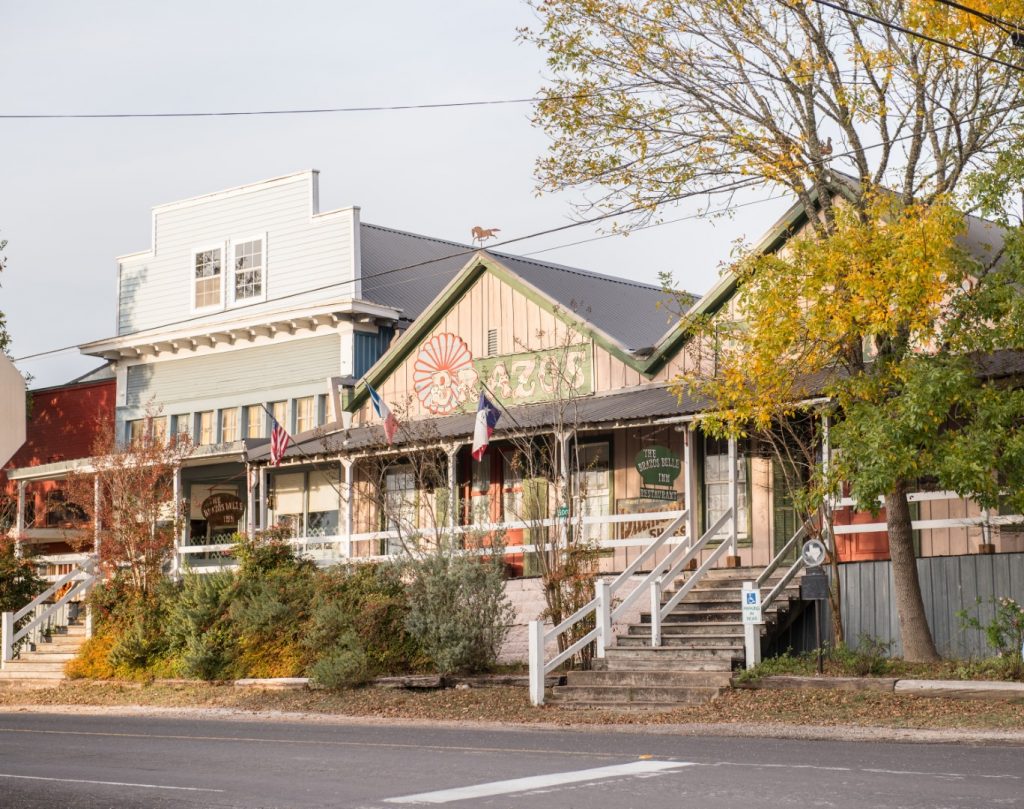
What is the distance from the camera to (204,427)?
33.4 meters

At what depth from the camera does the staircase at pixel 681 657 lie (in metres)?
18.2

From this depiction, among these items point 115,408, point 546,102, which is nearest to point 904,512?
point 546,102

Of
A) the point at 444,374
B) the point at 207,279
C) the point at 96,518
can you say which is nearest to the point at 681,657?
the point at 444,374

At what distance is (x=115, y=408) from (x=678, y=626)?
19313 mm

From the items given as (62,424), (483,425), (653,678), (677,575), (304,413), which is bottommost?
(653,678)

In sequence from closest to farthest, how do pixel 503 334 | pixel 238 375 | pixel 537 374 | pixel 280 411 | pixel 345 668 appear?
pixel 345 668, pixel 537 374, pixel 503 334, pixel 280 411, pixel 238 375

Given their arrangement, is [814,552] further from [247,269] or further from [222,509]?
[247,269]

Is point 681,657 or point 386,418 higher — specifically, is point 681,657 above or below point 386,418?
below

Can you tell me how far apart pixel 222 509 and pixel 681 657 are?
1519 cm

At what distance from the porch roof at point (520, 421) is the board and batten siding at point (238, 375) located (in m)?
2.20

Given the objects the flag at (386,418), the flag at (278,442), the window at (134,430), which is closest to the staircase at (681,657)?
the flag at (386,418)

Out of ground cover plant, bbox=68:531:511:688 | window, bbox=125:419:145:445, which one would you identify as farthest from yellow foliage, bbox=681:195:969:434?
window, bbox=125:419:145:445

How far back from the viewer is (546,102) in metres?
20.4

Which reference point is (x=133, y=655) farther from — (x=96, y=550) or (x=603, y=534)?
(x=603, y=534)
